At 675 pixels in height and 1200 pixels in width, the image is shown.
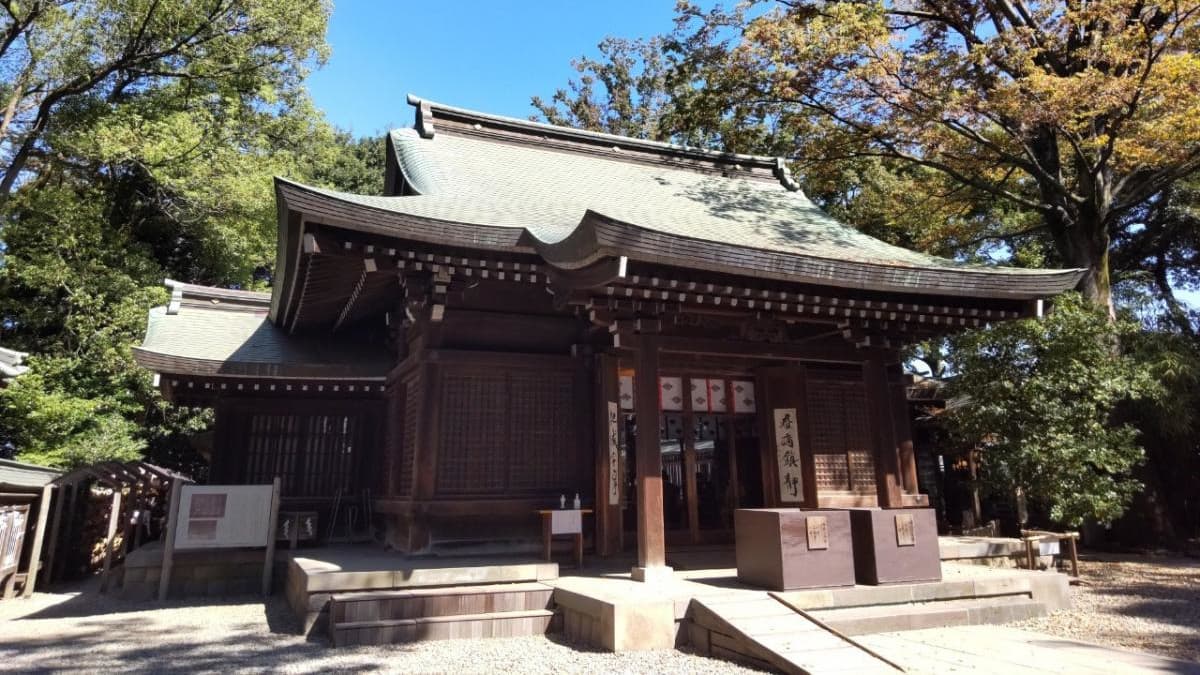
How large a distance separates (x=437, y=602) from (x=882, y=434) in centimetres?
540

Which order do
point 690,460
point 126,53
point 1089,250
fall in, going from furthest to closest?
point 126,53 → point 1089,250 → point 690,460

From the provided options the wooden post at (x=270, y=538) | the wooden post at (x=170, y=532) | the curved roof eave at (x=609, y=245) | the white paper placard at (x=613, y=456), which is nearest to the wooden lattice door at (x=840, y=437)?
the curved roof eave at (x=609, y=245)

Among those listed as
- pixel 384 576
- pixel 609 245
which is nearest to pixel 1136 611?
pixel 609 245

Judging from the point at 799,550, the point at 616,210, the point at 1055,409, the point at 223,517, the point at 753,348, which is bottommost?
the point at 799,550

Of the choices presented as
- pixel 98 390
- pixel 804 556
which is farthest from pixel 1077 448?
pixel 98 390

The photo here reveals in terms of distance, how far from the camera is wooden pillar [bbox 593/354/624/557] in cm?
768

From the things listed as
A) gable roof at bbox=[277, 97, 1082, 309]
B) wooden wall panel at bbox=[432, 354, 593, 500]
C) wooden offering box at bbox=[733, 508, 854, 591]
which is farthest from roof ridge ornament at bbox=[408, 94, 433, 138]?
wooden offering box at bbox=[733, 508, 854, 591]

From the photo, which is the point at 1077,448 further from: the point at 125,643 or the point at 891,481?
the point at 125,643

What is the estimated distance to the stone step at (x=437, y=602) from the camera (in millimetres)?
5504

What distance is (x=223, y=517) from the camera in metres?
7.70

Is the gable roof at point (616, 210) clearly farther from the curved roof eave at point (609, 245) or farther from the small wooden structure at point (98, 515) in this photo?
the small wooden structure at point (98, 515)

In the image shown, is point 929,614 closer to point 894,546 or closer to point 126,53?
point 894,546

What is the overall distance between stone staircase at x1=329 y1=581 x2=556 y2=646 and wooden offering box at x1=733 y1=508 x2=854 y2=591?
6.43 feet

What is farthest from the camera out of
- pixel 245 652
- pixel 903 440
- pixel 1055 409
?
pixel 1055 409
